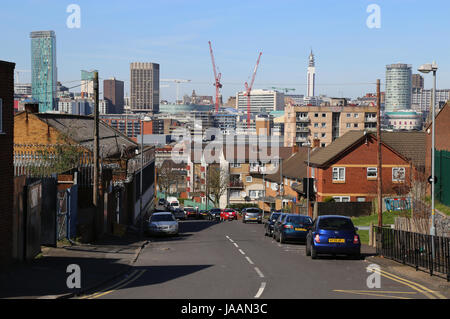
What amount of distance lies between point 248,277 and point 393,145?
4629cm

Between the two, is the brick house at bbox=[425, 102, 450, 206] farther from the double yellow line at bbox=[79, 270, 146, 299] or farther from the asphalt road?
the double yellow line at bbox=[79, 270, 146, 299]

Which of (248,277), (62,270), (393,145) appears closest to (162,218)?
(62,270)

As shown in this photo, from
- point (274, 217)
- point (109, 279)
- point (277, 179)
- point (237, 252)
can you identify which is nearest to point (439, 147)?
point (274, 217)

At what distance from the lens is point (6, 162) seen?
18172 millimetres

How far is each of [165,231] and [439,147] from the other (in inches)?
715

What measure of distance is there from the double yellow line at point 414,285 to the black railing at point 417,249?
3.14 feet

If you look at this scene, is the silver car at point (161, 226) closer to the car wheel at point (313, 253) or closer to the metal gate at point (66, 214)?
the metal gate at point (66, 214)

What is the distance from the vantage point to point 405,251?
67.3 ft

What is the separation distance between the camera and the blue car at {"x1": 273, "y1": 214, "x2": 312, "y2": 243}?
102 feet

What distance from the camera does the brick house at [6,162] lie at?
17.9 metres

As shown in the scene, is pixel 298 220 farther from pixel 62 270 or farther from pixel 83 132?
pixel 83 132

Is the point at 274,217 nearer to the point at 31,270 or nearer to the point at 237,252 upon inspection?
the point at 237,252

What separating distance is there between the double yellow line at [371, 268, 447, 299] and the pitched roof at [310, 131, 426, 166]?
40.2m

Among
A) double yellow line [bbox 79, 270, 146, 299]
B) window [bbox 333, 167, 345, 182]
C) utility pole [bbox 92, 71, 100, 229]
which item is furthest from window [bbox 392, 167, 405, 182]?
double yellow line [bbox 79, 270, 146, 299]
